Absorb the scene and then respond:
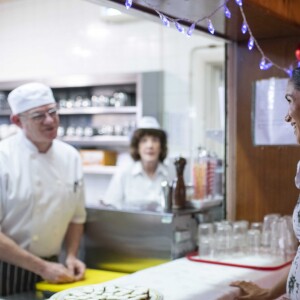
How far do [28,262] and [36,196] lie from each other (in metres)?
0.32

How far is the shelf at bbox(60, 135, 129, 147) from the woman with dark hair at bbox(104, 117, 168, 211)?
3.18ft

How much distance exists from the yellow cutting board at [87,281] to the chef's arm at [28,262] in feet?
0.09

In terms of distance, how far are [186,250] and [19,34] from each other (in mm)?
4193

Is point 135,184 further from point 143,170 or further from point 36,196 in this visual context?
point 36,196

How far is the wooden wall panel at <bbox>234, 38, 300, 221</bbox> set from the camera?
2.66 m

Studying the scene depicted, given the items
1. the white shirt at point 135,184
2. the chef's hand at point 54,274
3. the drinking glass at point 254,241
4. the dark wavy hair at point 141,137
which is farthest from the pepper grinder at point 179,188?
the dark wavy hair at point 141,137

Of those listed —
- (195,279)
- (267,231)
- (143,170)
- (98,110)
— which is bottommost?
(195,279)

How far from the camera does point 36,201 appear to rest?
250 centimetres

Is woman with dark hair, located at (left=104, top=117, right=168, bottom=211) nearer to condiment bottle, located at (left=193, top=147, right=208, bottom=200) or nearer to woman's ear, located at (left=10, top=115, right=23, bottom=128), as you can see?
condiment bottle, located at (left=193, top=147, right=208, bottom=200)

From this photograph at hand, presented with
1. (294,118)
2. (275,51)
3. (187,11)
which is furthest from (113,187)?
(294,118)

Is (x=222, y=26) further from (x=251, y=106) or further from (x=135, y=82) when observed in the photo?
(x=135, y=82)

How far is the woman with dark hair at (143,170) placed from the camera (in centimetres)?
390

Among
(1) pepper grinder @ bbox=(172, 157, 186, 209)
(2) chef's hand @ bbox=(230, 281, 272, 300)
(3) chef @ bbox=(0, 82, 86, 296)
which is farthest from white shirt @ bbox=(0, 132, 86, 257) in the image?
(2) chef's hand @ bbox=(230, 281, 272, 300)

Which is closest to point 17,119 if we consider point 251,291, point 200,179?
point 200,179
